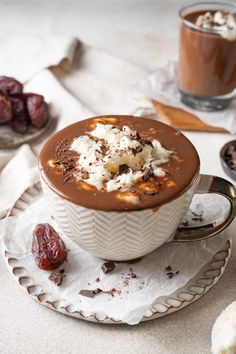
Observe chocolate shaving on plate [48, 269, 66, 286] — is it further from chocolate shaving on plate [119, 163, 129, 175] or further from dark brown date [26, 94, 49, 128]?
dark brown date [26, 94, 49, 128]

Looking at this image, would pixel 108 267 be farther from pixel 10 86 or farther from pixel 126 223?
pixel 10 86

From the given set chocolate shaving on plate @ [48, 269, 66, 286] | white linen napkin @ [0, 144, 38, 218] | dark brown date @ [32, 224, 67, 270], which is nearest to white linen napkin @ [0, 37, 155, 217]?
white linen napkin @ [0, 144, 38, 218]

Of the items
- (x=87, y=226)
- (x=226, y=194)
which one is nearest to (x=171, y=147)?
(x=226, y=194)

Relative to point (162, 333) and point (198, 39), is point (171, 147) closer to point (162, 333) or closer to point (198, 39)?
point (162, 333)

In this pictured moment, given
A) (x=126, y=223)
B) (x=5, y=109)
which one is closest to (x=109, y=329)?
(x=126, y=223)

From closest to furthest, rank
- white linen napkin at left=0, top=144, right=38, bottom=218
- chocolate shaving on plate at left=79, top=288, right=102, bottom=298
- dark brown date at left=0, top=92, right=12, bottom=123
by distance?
1. chocolate shaving on plate at left=79, top=288, right=102, bottom=298
2. white linen napkin at left=0, top=144, right=38, bottom=218
3. dark brown date at left=0, top=92, right=12, bottom=123

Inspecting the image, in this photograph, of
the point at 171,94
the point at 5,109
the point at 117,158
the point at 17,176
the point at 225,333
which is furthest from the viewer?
the point at 171,94

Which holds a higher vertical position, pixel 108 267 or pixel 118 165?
pixel 118 165
